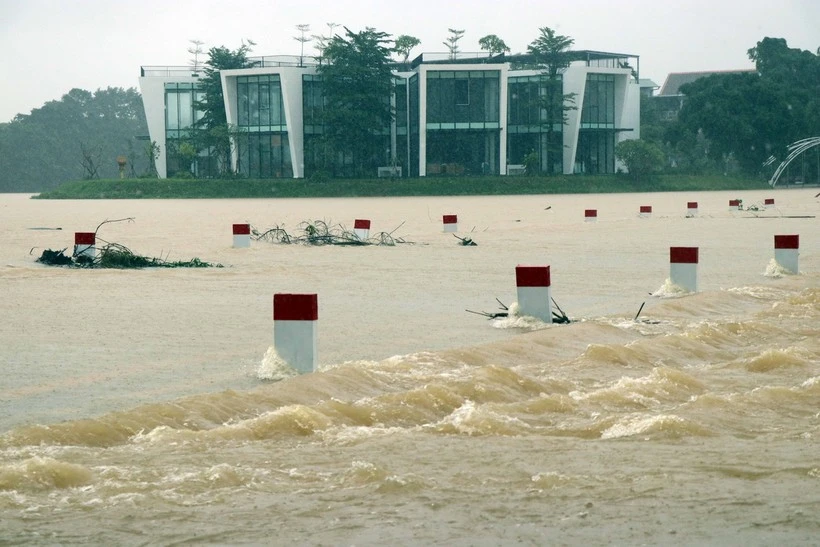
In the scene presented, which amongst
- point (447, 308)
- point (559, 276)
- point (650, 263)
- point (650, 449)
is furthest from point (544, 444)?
point (650, 263)

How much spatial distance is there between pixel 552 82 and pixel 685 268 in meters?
73.8

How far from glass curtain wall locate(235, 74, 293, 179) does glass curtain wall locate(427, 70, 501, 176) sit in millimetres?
11071

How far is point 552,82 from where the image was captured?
86.9 meters

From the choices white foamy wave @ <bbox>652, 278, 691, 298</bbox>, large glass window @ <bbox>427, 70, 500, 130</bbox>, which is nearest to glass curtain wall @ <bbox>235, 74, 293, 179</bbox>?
large glass window @ <bbox>427, 70, 500, 130</bbox>

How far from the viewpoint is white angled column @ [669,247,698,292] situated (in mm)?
14578

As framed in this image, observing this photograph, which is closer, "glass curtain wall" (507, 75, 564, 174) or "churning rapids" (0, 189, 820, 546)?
"churning rapids" (0, 189, 820, 546)

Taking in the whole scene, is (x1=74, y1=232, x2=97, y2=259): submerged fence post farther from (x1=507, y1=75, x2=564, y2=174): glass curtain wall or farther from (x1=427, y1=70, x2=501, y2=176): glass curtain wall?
(x1=507, y1=75, x2=564, y2=174): glass curtain wall

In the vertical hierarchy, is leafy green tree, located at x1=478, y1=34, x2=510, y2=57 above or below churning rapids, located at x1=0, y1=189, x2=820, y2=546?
above

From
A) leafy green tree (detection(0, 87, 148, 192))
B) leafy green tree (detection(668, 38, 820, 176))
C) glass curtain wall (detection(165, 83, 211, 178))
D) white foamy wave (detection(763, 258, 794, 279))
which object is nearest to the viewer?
white foamy wave (detection(763, 258, 794, 279))

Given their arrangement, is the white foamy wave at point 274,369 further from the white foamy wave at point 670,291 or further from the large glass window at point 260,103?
the large glass window at point 260,103

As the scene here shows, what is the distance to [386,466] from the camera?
6.25 m

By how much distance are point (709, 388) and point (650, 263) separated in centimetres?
1121

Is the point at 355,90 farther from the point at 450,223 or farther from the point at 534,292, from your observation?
the point at 534,292

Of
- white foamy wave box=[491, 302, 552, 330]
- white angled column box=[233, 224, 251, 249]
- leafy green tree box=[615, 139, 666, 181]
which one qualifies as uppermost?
leafy green tree box=[615, 139, 666, 181]
